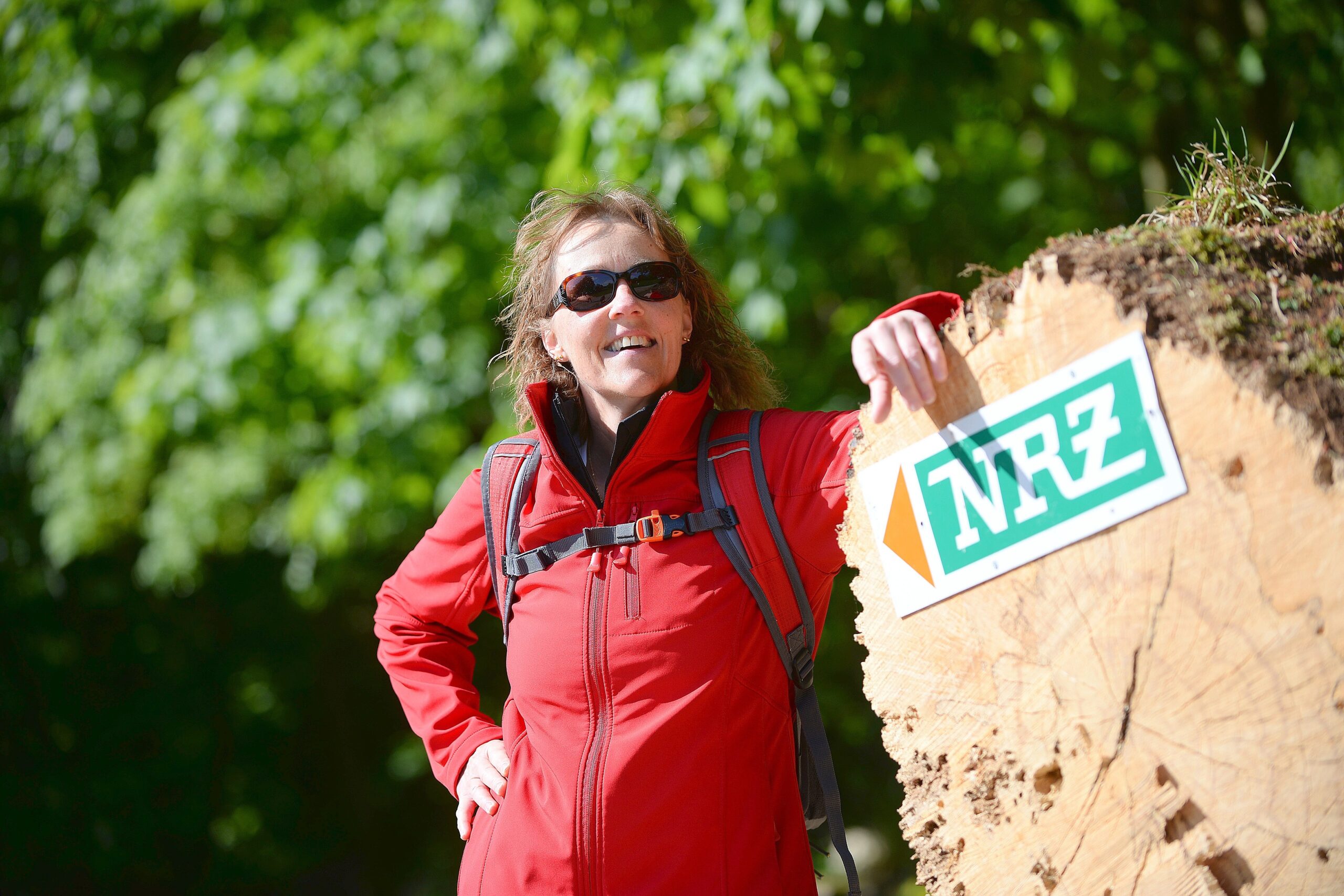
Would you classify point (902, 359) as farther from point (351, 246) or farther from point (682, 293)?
point (351, 246)

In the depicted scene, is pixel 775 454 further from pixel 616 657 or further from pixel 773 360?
pixel 773 360

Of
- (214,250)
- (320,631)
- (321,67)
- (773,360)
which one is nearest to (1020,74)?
(773,360)

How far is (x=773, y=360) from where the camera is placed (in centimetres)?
435

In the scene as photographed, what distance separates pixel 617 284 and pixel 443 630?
871mm

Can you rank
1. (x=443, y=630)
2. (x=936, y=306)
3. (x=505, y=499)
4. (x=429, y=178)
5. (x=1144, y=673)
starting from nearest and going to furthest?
(x=1144, y=673), (x=936, y=306), (x=505, y=499), (x=443, y=630), (x=429, y=178)

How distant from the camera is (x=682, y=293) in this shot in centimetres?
203

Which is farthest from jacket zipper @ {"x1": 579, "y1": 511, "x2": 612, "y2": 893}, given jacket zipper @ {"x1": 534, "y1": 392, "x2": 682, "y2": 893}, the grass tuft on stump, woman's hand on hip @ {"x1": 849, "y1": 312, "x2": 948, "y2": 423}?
the grass tuft on stump

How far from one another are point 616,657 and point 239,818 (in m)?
6.45

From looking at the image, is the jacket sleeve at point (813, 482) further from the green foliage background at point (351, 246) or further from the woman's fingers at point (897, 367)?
the green foliage background at point (351, 246)

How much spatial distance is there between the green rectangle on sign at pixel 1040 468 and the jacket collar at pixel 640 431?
0.52 m

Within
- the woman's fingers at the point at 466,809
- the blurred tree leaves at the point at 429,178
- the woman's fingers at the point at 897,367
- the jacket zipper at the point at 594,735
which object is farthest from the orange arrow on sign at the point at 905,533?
the blurred tree leaves at the point at 429,178

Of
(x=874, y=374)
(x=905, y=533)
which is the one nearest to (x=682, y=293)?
(x=874, y=374)

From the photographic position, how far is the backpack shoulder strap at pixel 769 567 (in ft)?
5.67

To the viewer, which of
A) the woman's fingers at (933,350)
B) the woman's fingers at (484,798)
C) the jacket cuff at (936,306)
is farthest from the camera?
the woman's fingers at (484,798)
